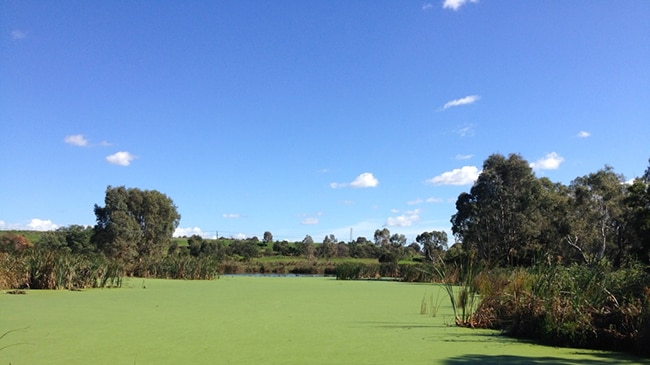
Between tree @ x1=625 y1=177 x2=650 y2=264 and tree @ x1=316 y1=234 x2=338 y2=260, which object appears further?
tree @ x1=316 y1=234 x2=338 y2=260

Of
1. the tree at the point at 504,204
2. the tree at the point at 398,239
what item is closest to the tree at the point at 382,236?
the tree at the point at 398,239

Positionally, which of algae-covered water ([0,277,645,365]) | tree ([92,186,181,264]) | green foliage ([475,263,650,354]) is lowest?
algae-covered water ([0,277,645,365])

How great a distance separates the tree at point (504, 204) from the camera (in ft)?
76.3

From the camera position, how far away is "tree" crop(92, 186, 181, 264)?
77.9 ft

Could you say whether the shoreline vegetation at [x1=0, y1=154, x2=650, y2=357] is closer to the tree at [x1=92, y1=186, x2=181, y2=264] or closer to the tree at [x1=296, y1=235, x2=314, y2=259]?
the tree at [x1=92, y1=186, x2=181, y2=264]

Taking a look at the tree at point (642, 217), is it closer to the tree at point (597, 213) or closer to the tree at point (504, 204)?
the tree at point (597, 213)

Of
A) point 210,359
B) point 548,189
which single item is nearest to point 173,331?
point 210,359

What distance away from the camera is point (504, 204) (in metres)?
23.9

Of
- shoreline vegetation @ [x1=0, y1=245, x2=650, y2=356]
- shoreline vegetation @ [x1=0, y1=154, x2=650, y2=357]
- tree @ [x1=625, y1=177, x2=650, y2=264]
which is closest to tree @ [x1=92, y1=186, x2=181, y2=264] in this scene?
shoreline vegetation @ [x1=0, y1=154, x2=650, y2=357]

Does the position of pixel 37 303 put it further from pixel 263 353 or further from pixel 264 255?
pixel 264 255

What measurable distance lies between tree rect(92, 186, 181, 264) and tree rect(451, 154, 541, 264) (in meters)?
16.4

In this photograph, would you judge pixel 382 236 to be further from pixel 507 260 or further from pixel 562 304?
pixel 562 304

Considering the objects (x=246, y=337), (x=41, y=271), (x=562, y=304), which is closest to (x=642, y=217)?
(x=562, y=304)

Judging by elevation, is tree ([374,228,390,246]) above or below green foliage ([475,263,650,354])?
above
